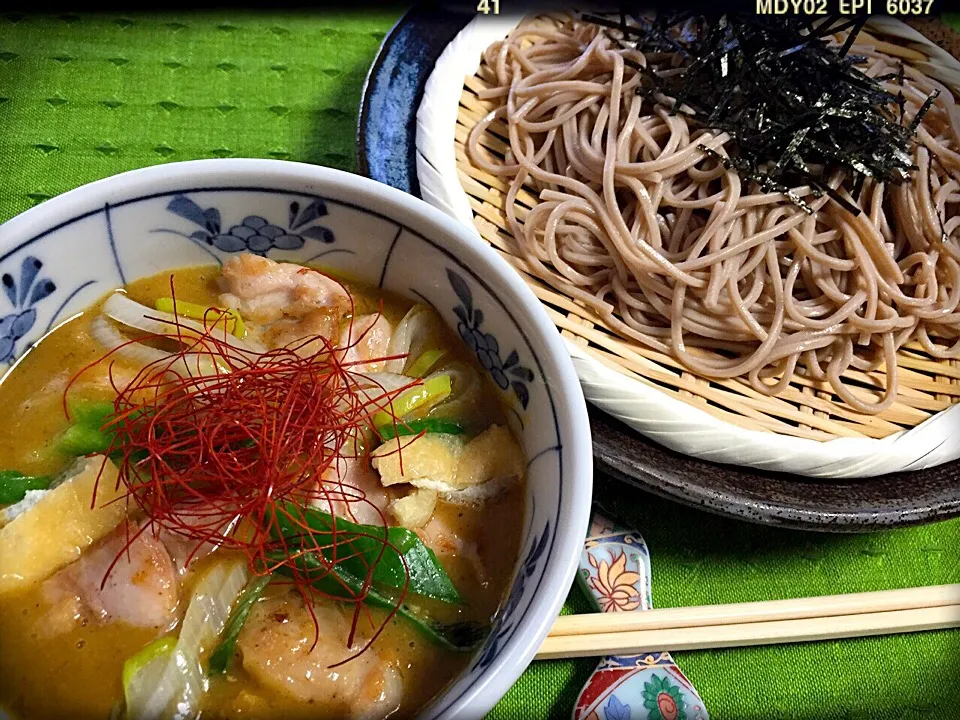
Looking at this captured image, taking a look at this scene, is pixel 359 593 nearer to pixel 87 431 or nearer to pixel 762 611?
pixel 87 431

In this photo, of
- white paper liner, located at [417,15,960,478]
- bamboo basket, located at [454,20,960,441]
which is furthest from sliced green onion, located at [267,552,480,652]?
bamboo basket, located at [454,20,960,441]

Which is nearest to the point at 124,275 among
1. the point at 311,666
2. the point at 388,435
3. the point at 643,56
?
the point at 388,435

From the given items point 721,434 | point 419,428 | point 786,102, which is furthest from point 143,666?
point 786,102

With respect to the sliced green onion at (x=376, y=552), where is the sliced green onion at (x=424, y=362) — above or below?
above

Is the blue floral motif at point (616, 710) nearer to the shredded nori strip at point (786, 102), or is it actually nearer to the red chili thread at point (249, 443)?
the red chili thread at point (249, 443)

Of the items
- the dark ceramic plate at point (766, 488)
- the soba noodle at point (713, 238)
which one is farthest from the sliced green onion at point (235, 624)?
the soba noodle at point (713, 238)

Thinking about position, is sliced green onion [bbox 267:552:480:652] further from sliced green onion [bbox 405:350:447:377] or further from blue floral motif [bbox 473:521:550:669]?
sliced green onion [bbox 405:350:447:377]
